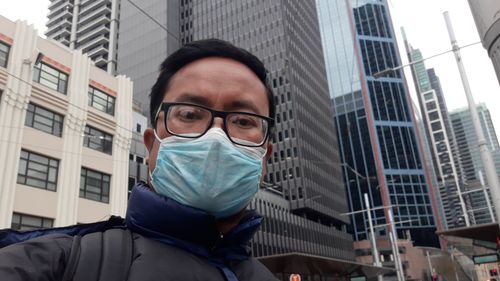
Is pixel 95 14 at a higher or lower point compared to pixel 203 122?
higher

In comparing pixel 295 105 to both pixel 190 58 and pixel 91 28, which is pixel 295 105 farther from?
pixel 190 58

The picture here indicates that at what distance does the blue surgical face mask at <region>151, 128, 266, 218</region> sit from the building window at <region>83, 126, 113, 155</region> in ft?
78.9

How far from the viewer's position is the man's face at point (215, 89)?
214 centimetres

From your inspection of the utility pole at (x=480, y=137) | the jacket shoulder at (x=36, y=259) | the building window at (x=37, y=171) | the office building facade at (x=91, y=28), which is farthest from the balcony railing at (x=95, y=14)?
the jacket shoulder at (x=36, y=259)

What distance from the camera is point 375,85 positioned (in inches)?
4281

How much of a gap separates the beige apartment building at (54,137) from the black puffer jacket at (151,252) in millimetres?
19359

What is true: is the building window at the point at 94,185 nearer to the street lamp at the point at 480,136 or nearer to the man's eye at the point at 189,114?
the street lamp at the point at 480,136

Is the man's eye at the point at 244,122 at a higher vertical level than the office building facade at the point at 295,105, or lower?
lower

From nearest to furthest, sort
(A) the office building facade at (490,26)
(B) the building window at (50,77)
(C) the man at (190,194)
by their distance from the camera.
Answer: (C) the man at (190,194) → (A) the office building facade at (490,26) → (B) the building window at (50,77)

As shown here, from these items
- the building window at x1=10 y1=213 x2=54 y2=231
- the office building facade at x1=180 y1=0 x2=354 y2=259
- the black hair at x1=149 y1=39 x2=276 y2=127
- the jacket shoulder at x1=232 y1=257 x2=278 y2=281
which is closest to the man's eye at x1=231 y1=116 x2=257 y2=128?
the black hair at x1=149 y1=39 x2=276 y2=127

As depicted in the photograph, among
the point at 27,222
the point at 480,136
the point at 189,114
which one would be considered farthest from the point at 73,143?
the point at 189,114

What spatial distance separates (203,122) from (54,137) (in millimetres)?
23287

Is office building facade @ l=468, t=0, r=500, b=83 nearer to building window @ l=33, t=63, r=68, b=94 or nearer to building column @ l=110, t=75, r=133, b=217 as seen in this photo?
building window @ l=33, t=63, r=68, b=94

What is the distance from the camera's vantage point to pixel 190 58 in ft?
7.61
